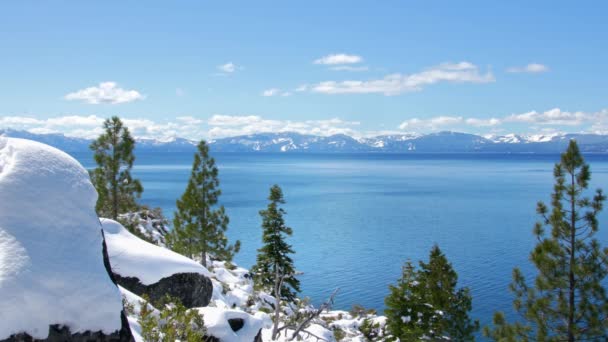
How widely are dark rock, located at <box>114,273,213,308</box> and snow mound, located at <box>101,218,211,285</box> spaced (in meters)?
0.15

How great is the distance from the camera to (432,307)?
25594 millimetres

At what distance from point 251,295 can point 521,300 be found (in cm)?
1746

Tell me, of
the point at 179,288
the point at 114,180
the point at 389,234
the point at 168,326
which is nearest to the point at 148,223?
the point at 114,180

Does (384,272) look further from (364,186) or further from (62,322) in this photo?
(364,186)

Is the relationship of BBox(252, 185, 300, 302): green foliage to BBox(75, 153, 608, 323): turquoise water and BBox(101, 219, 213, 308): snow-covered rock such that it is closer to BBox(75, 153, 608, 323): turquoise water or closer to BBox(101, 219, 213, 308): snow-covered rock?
BBox(75, 153, 608, 323): turquoise water

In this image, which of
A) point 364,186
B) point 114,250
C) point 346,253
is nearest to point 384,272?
point 346,253

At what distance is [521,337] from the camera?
60.1 ft

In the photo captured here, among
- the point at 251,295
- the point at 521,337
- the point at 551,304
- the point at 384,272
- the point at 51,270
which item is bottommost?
the point at 384,272

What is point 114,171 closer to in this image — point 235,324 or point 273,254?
point 273,254

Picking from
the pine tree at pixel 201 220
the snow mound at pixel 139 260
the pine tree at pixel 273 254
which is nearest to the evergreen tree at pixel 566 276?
the snow mound at pixel 139 260

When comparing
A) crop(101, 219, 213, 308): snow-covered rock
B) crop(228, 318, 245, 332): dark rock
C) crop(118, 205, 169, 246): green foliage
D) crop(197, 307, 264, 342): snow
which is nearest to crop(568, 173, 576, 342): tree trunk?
crop(197, 307, 264, 342): snow

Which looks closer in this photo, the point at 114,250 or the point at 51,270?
the point at 51,270

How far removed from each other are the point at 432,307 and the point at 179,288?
14934mm

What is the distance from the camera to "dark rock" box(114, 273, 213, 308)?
1570cm
